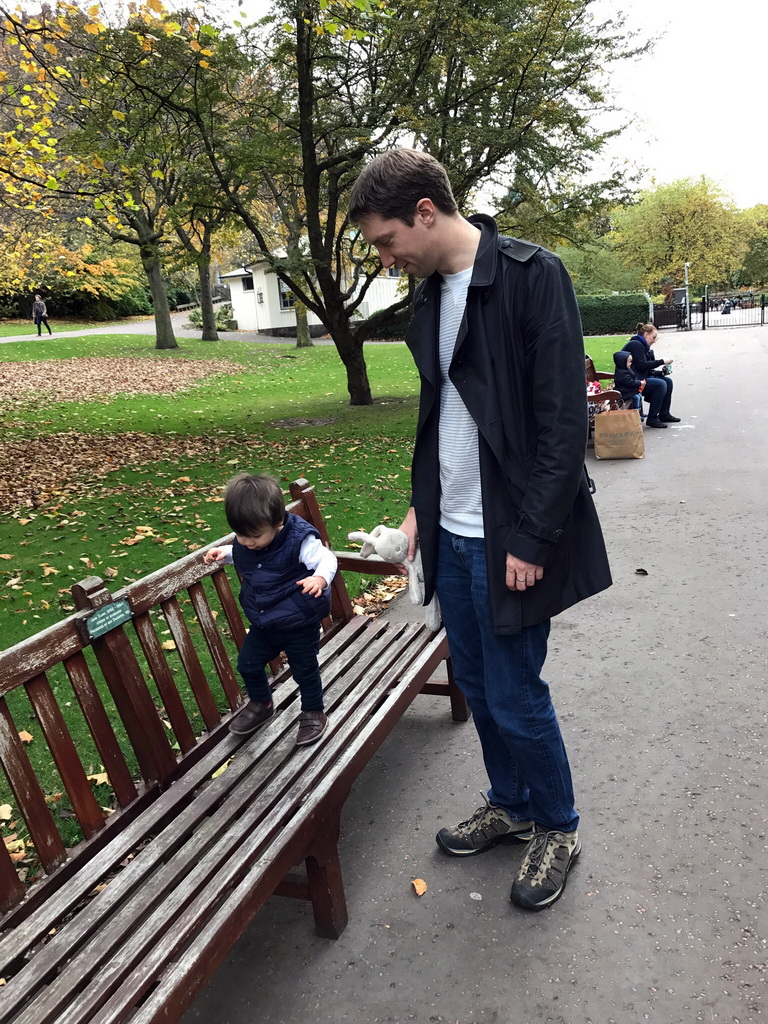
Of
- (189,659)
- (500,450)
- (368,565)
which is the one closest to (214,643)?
(189,659)

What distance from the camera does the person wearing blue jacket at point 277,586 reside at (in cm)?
268

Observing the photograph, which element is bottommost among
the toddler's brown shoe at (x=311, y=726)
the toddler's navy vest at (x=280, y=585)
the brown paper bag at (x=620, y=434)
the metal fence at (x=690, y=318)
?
the metal fence at (x=690, y=318)

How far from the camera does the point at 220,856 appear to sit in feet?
7.32

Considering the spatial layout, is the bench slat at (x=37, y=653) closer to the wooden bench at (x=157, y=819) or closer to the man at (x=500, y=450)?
the wooden bench at (x=157, y=819)

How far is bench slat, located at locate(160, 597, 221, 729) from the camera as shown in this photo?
Answer: 2928 millimetres

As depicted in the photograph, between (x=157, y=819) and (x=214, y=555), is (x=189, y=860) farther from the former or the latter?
(x=214, y=555)

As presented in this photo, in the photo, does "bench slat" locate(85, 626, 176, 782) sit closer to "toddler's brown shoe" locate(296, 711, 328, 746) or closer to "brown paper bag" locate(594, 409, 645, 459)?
"toddler's brown shoe" locate(296, 711, 328, 746)

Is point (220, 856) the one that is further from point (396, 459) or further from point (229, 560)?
point (396, 459)

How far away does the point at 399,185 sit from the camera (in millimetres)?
2086

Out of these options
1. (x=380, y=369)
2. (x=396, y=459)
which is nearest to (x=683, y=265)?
(x=380, y=369)

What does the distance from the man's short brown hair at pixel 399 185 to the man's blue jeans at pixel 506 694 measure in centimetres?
99

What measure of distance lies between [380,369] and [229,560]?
19.7 meters

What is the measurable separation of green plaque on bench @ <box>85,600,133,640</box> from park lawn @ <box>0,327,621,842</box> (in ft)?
3.55

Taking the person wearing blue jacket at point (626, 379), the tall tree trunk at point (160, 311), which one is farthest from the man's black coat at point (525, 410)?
the tall tree trunk at point (160, 311)
